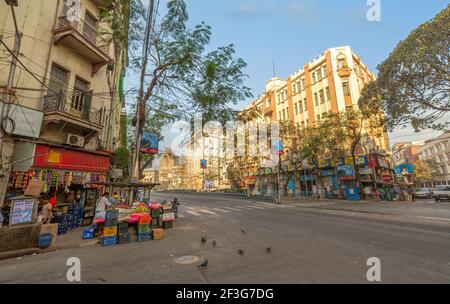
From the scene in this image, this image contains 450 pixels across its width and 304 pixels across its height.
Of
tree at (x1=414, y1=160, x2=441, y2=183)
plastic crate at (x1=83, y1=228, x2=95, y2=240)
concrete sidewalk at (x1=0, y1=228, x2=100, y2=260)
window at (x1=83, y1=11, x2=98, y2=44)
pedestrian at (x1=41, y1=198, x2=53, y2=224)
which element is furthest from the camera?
tree at (x1=414, y1=160, x2=441, y2=183)

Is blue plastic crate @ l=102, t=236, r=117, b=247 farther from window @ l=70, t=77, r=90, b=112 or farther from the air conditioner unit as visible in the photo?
window @ l=70, t=77, r=90, b=112

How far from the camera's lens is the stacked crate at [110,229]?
774 centimetres

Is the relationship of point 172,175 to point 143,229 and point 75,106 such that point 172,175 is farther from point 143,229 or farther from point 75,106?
point 143,229

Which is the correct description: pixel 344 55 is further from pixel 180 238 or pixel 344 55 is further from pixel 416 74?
pixel 180 238

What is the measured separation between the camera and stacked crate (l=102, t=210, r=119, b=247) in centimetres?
774

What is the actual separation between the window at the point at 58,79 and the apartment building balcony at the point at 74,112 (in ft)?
1.73

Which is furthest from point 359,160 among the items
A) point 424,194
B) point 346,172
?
point 424,194

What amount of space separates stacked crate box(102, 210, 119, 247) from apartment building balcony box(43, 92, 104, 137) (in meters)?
5.62

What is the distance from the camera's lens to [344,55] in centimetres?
3306

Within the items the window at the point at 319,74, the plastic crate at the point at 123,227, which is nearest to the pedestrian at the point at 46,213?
the plastic crate at the point at 123,227

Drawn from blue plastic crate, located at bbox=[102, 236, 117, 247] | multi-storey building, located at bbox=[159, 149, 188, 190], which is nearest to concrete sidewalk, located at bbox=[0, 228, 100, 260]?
blue plastic crate, located at bbox=[102, 236, 117, 247]

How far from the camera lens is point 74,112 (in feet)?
37.5

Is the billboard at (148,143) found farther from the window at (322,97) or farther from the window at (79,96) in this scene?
the window at (322,97)
